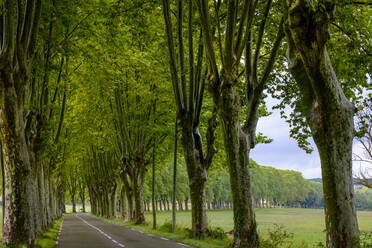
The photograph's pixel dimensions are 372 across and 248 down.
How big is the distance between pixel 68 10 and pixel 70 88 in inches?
369

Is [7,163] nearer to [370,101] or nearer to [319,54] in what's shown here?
[319,54]

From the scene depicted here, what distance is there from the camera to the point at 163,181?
3430 inches

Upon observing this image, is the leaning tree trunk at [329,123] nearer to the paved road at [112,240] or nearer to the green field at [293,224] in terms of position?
the green field at [293,224]

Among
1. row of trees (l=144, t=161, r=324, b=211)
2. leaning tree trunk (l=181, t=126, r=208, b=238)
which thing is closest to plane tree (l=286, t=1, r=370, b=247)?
leaning tree trunk (l=181, t=126, r=208, b=238)

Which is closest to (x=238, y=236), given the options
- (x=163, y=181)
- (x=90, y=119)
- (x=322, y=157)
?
(x=322, y=157)

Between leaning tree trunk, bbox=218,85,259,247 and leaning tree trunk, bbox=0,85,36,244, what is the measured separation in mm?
6262

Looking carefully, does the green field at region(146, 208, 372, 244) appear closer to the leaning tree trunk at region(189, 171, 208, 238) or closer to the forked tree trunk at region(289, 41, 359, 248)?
the leaning tree trunk at region(189, 171, 208, 238)

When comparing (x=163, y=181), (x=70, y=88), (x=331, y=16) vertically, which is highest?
(x=70, y=88)

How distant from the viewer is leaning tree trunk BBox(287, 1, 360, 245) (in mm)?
7145

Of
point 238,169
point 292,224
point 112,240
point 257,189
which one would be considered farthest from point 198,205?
point 257,189

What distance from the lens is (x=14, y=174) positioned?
11008mm

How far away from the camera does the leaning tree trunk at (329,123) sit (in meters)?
7.14

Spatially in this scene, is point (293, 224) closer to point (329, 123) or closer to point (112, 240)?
point (112, 240)

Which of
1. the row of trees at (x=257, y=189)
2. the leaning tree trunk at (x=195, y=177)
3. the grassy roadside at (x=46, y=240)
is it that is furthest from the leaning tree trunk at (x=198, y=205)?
the row of trees at (x=257, y=189)
